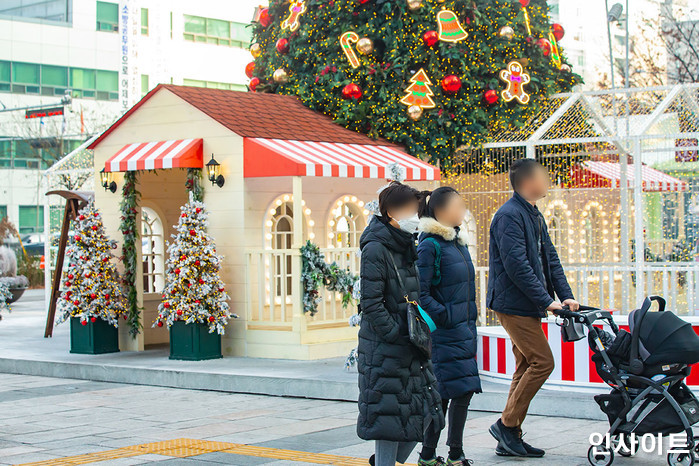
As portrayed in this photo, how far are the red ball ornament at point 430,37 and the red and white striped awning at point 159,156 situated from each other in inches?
161

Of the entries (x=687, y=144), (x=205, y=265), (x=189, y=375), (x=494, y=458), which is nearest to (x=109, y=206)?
(x=205, y=265)

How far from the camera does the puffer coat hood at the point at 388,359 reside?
5438mm

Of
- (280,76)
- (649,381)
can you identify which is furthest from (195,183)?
(649,381)

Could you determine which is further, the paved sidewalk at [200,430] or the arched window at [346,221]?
the arched window at [346,221]

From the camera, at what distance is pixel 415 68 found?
14789 millimetres

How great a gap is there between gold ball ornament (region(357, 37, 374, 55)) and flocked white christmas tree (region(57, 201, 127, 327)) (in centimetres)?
462

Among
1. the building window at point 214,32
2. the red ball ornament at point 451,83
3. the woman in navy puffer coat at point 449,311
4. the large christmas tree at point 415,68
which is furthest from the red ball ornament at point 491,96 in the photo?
the building window at point 214,32

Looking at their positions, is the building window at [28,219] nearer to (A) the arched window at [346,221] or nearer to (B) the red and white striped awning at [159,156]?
(A) the arched window at [346,221]

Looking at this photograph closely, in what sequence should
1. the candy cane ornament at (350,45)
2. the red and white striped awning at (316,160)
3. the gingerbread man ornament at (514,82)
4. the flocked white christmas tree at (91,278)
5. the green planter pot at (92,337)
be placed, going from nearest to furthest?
the red and white striped awning at (316,160) < the flocked white christmas tree at (91,278) < the green planter pot at (92,337) < the candy cane ornament at (350,45) < the gingerbread man ornament at (514,82)

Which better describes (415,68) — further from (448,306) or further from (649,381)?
(649,381)

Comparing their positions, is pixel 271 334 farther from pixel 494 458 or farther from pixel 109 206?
pixel 494 458

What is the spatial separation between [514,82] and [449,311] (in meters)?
9.49

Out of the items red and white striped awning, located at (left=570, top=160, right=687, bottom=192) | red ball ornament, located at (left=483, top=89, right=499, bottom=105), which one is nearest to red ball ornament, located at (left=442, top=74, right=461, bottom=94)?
Answer: red ball ornament, located at (left=483, top=89, right=499, bottom=105)

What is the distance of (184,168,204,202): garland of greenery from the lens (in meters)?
12.3
